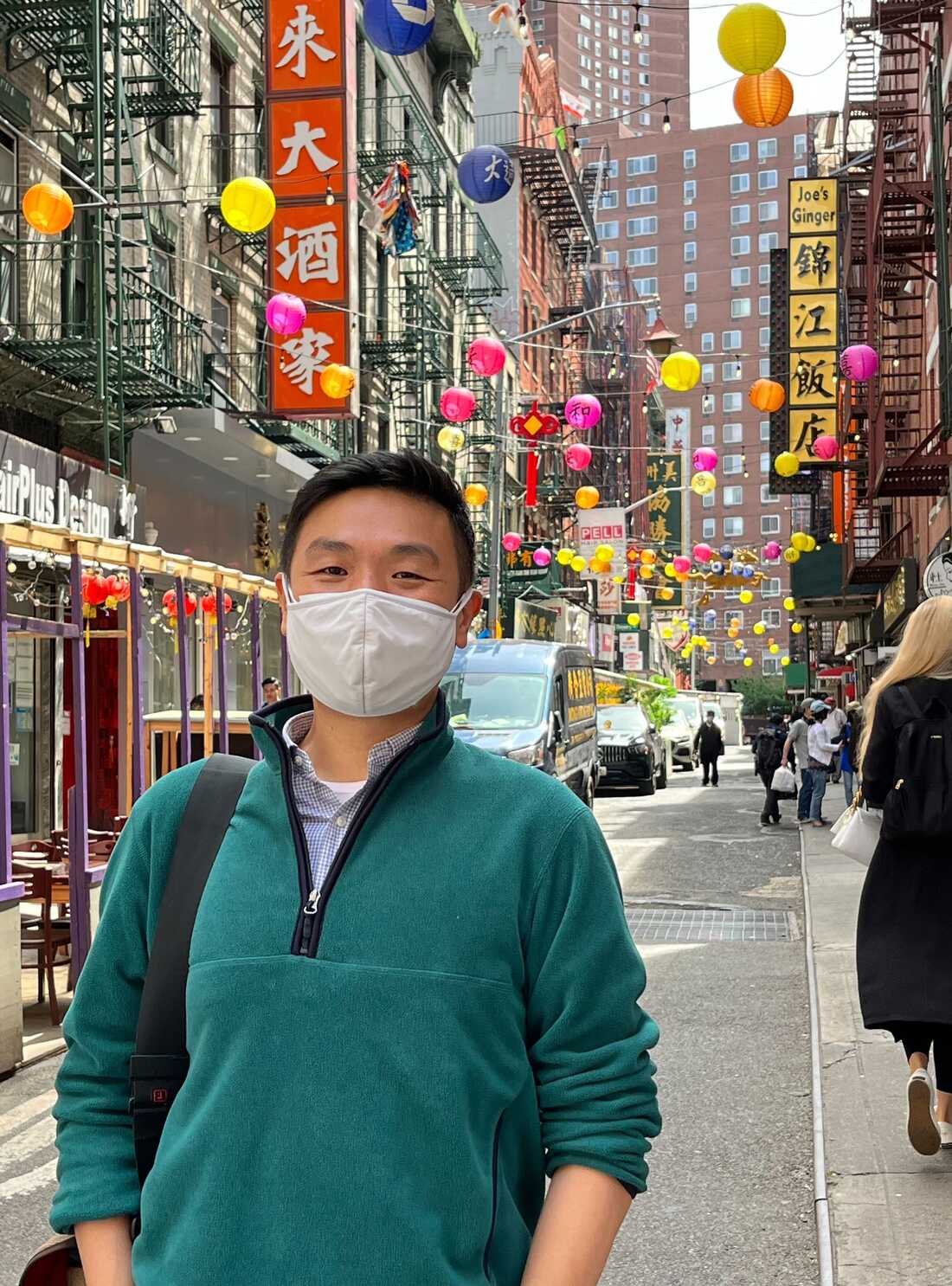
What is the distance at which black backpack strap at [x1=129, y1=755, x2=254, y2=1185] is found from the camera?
2.11 meters

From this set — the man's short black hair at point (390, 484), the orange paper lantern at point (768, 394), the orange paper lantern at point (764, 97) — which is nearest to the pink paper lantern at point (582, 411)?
the orange paper lantern at point (768, 394)

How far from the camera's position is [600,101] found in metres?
178

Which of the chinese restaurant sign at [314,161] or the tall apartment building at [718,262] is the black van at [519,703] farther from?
the tall apartment building at [718,262]

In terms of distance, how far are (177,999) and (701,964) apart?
968 cm

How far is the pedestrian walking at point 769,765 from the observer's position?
23.8 m

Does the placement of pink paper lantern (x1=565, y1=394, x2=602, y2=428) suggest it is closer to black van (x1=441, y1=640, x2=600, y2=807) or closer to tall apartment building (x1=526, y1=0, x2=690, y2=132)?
black van (x1=441, y1=640, x2=600, y2=807)

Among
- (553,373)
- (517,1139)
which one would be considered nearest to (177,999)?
(517,1139)

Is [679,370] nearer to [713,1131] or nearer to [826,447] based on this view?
[826,447]

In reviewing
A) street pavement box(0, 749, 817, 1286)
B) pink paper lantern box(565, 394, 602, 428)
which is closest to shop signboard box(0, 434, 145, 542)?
street pavement box(0, 749, 817, 1286)

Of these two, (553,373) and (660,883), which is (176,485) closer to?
(660,883)

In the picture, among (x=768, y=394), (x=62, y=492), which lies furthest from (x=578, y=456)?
(x=62, y=492)

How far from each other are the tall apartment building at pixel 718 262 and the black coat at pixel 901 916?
135 m

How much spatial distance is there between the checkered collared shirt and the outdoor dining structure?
2.67 meters

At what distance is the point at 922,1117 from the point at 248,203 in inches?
414
